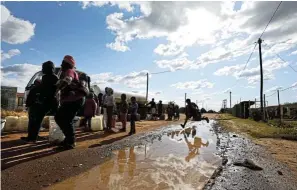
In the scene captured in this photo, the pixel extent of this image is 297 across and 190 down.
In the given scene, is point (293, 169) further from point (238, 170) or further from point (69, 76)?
point (69, 76)

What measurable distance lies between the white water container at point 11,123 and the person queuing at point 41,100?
3.62 m

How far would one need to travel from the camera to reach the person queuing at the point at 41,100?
20.4ft

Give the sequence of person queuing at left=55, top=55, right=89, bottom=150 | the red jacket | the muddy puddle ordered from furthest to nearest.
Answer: the red jacket < person queuing at left=55, top=55, right=89, bottom=150 < the muddy puddle

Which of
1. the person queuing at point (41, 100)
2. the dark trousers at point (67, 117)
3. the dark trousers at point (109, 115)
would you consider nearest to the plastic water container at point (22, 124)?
the dark trousers at point (109, 115)

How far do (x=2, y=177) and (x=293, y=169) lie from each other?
15.9 feet

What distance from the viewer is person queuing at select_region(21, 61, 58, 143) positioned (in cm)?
623

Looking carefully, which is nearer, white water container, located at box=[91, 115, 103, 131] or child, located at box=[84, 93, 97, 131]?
child, located at box=[84, 93, 97, 131]

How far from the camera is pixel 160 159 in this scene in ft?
17.8

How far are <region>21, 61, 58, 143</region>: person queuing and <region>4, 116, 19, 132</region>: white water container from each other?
143 inches

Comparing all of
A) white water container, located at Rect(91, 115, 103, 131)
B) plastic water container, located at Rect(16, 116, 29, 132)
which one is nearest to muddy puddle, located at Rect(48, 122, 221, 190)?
white water container, located at Rect(91, 115, 103, 131)

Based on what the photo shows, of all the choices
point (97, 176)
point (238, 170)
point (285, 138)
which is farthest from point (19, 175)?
point (285, 138)

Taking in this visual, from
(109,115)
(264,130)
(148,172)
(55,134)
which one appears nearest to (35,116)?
(55,134)

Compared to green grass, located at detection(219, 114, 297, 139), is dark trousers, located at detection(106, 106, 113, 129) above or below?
above

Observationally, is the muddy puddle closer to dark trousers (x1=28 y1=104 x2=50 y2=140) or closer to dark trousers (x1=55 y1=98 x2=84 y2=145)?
dark trousers (x1=55 y1=98 x2=84 y2=145)
